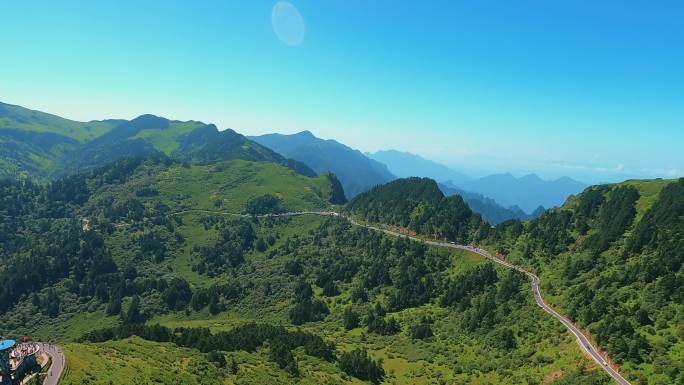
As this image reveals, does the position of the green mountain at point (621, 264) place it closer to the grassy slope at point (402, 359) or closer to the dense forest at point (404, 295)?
the dense forest at point (404, 295)

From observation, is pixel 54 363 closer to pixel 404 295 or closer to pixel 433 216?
pixel 404 295

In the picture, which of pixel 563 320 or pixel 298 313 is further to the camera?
pixel 298 313

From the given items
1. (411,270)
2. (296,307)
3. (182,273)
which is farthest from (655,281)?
(182,273)

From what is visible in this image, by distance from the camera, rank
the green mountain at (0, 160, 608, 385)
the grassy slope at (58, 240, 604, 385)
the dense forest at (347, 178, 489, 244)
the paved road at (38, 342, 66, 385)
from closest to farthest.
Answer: the paved road at (38, 342, 66, 385)
the grassy slope at (58, 240, 604, 385)
the green mountain at (0, 160, 608, 385)
the dense forest at (347, 178, 489, 244)

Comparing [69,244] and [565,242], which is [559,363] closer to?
[565,242]

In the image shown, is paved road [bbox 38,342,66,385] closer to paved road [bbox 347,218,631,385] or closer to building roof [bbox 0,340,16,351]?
building roof [bbox 0,340,16,351]

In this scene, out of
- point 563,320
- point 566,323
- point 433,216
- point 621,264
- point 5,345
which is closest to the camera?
point 5,345

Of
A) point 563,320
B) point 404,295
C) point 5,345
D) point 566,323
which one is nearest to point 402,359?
point 404,295

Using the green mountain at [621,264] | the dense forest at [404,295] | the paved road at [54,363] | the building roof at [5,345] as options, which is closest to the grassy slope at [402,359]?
the dense forest at [404,295]

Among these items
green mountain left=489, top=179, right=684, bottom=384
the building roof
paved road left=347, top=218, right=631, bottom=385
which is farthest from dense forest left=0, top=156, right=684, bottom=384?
the building roof

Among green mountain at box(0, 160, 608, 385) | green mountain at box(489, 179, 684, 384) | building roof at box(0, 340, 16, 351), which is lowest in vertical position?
green mountain at box(0, 160, 608, 385)
